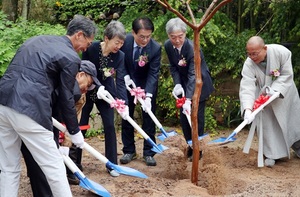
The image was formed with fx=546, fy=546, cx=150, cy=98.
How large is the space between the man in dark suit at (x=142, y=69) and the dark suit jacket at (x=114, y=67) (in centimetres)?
27

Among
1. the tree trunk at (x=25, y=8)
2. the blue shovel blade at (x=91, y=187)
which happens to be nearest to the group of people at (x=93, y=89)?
the blue shovel blade at (x=91, y=187)

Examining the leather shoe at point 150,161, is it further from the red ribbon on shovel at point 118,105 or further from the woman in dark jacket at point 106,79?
the red ribbon on shovel at point 118,105

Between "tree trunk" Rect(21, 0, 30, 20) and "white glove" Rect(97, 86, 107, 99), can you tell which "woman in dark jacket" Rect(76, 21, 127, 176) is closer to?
"white glove" Rect(97, 86, 107, 99)

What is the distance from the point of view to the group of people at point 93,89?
3932 millimetres

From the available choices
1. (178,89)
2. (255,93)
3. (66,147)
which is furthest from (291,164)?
(66,147)

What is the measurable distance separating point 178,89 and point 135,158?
0.99m

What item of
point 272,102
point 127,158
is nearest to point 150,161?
point 127,158

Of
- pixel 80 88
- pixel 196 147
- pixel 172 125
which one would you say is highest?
pixel 80 88

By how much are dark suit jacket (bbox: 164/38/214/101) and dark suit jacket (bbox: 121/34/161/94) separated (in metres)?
0.20

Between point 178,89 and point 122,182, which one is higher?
point 178,89

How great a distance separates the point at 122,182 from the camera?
5488 mm

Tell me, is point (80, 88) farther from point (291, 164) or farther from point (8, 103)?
point (291, 164)

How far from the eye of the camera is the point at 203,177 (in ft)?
18.5

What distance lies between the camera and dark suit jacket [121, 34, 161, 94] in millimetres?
6164
